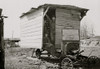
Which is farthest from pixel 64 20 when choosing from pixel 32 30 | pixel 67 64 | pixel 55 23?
pixel 67 64

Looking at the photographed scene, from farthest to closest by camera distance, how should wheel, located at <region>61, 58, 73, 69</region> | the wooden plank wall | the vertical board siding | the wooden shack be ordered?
the vertical board siding → the wooden plank wall → the wooden shack → wheel, located at <region>61, 58, 73, 69</region>

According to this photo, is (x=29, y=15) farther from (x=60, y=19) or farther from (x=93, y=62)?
(x=93, y=62)

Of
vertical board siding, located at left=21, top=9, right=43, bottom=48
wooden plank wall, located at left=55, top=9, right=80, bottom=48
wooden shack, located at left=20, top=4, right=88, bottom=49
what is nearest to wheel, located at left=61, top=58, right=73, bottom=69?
wooden shack, located at left=20, top=4, right=88, bottom=49

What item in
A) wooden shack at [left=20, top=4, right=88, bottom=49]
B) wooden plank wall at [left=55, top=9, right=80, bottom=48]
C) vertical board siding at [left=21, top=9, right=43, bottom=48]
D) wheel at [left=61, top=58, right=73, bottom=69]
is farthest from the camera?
vertical board siding at [left=21, top=9, right=43, bottom=48]

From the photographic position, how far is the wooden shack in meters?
14.5

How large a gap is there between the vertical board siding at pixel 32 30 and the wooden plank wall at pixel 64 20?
1416 millimetres

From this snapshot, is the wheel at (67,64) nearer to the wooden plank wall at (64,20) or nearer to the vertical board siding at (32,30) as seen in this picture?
the wooden plank wall at (64,20)

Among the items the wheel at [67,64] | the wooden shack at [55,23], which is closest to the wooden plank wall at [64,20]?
the wooden shack at [55,23]

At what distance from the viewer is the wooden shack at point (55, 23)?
14477 millimetres

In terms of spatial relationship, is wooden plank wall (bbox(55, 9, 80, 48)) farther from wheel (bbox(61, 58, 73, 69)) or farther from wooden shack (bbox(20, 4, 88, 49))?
wheel (bbox(61, 58, 73, 69))

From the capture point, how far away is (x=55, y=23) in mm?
14641

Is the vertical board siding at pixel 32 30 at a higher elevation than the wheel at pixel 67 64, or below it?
higher

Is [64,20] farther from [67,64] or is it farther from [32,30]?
[67,64]

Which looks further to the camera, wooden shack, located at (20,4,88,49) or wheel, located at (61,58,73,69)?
wooden shack, located at (20,4,88,49)
